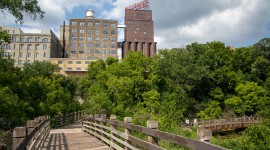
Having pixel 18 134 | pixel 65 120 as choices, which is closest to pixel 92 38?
pixel 65 120

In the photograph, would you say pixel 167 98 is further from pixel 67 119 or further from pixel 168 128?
pixel 168 128

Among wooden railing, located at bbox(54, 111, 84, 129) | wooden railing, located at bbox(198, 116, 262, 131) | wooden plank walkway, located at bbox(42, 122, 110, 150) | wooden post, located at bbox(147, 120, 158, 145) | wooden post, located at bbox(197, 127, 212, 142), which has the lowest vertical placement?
wooden railing, located at bbox(198, 116, 262, 131)

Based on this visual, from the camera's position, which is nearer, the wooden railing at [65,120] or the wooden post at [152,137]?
the wooden post at [152,137]

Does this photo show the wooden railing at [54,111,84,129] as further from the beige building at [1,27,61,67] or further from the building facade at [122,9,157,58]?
the building facade at [122,9,157,58]

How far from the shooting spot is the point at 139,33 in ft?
332

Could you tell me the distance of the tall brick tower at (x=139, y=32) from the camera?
100 meters

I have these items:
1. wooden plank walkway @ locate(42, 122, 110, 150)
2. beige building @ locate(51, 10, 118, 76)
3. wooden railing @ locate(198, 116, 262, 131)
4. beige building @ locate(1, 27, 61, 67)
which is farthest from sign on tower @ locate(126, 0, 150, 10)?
wooden plank walkway @ locate(42, 122, 110, 150)

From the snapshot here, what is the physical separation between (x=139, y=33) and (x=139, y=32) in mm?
345

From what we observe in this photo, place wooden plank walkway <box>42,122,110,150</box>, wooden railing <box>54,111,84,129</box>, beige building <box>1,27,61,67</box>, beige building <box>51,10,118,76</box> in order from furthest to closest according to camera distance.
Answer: beige building <box>51,10,118,76</box>, beige building <box>1,27,61,67</box>, wooden railing <box>54,111,84,129</box>, wooden plank walkway <box>42,122,110,150</box>

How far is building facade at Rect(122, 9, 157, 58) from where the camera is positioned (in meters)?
100

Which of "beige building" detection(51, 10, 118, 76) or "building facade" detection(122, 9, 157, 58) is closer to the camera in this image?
"beige building" detection(51, 10, 118, 76)

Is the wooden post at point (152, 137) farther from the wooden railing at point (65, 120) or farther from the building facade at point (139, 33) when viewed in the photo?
the building facade at point (139, 33)


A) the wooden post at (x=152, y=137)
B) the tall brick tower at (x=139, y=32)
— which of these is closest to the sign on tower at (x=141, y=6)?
the tall brick tower at (x=139, y=32)

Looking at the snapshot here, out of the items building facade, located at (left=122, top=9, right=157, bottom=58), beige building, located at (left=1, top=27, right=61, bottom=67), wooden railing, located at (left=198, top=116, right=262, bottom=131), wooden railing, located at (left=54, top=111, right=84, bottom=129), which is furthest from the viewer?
building facade, located at (left=122, top=9, right=157, bottom=58)
